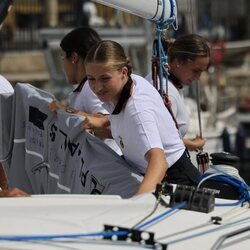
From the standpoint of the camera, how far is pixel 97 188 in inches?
178

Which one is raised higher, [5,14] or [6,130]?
[5,14]

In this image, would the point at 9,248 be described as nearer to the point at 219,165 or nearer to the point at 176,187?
the point at 176,187

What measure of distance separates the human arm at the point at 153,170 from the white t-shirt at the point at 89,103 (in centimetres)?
90

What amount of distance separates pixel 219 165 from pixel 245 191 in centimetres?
35

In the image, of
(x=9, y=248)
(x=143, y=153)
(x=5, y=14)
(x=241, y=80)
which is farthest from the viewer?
(x=241, y=80)

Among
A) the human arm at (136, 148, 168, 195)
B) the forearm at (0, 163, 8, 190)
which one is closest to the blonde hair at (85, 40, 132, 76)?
the human arm at (136, 148, 168, 195)

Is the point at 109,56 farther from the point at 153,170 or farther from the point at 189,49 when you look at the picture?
the point at 189,49

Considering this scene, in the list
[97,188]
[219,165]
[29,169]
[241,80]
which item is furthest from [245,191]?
[241,80]

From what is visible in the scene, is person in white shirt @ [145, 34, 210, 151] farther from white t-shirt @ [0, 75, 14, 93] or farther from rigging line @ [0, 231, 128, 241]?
rigging line @ [0, 231, 128, 241]

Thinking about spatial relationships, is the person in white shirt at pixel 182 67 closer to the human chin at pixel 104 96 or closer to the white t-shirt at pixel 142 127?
the white t-shirt at pixel 142 127

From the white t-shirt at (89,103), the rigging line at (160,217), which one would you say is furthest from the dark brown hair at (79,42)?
the rigging line at (160,217)

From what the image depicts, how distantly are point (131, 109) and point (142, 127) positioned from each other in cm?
11

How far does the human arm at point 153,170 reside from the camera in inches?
155

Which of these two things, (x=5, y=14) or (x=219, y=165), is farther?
(x=5, y=14)
